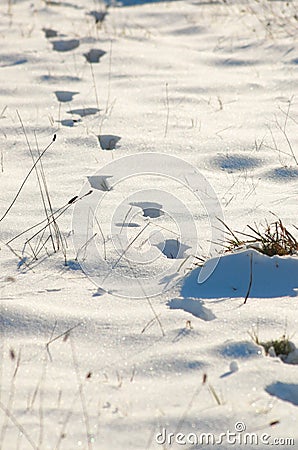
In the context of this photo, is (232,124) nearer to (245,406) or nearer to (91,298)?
(91,298)

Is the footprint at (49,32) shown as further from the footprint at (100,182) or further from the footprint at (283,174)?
the footprint at (283,174)

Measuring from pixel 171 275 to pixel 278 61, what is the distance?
10.4 ft

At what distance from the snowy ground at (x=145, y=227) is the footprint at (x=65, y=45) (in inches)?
0.7

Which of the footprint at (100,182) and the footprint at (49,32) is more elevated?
the footprint at (49,32)

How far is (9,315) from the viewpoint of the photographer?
244cm

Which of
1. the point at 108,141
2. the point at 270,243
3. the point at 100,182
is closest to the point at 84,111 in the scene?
the point at 108,141

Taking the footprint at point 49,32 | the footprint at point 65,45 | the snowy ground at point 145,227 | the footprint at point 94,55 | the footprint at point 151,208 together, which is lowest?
the footprint at point 151,208

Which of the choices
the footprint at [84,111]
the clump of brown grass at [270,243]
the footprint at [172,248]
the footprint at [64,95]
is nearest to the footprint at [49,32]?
the footprint at [64,95]

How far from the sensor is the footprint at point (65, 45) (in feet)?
18.9

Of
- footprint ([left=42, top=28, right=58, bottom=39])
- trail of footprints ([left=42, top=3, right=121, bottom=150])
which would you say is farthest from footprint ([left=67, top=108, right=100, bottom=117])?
footprint ([left=42, top=28, right=58, bottom=39])

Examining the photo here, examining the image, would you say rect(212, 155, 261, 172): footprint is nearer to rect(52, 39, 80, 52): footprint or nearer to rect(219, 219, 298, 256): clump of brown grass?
rect(219, 219, 298, 256): clump of brown grass

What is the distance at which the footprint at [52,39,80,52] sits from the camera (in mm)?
5754

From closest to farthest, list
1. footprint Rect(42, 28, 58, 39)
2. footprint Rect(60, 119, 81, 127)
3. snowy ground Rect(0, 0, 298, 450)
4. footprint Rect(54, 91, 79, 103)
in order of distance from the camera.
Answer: snowy ground Rect(0, 0, 298, 450), footprint Rect(60, 119, 81, 127), footprint Rect(54, 91, 79, 103), footprint Rect(42, 28, 58, 39)

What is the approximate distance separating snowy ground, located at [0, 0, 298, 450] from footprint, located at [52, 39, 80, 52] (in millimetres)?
18
